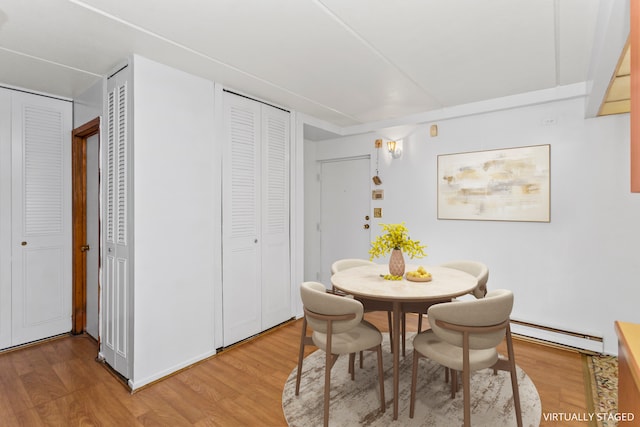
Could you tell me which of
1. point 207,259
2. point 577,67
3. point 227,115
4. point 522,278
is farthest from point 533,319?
point 227,115

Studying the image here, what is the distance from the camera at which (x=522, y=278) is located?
11.1ft

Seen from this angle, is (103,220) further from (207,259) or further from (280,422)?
(280,422)

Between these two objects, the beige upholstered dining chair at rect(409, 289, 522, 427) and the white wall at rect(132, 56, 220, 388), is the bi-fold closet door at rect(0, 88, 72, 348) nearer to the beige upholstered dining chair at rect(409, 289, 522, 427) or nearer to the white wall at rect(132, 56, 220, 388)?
the white wall at rect(132, 56, 220, 388)

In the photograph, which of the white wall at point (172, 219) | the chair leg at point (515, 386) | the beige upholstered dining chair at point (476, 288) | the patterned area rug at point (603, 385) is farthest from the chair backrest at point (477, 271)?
the white wall at point (172, 219)

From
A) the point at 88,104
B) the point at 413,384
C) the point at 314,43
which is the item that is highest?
the point at 314,43

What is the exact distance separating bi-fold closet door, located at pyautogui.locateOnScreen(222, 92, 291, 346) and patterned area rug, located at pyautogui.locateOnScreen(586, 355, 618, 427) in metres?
2.83

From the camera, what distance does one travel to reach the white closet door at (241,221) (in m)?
3.10

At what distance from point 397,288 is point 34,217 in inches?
140

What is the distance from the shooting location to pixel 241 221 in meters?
3.26

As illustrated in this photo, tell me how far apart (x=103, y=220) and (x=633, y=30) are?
3525mm

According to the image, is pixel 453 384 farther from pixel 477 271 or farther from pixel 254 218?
pixel 254 218

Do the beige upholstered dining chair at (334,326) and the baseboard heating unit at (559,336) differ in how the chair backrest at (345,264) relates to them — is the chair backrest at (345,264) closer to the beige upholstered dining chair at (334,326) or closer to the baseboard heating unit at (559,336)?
the beige upholstered dining chair at (334,326)

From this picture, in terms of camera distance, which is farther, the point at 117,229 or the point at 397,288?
the point at 117,229

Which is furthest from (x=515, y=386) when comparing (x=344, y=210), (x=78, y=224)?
(x=78, y=224)
